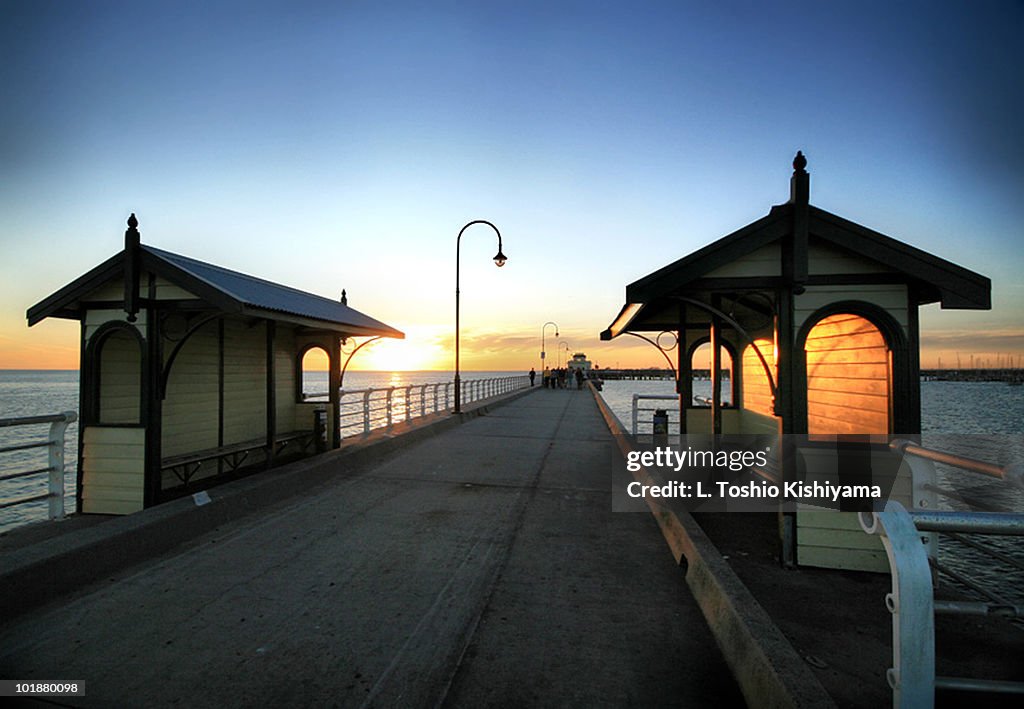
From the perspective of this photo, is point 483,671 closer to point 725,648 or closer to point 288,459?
point 725,648

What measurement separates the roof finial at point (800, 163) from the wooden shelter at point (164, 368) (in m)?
6.87

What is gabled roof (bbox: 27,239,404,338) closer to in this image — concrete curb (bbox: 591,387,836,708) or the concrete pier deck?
the concrete pier deck

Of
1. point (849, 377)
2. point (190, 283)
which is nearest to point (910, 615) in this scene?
point (849, 377)

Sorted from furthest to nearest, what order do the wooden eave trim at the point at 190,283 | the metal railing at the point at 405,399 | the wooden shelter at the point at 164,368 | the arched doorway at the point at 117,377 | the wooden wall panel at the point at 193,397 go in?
the metal railing at the point at 405,399, the wooden wall panel at the point at 193,397, the arched doorway at the point at 117,377, the wooden shelter at the point at 164,368, the wooden eave trim at the point at 190,283

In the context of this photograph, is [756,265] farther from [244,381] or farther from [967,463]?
[244,381]

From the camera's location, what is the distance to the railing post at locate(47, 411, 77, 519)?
5.59m

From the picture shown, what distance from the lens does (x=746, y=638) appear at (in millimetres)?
3193

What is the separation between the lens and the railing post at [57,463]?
18.3 feet

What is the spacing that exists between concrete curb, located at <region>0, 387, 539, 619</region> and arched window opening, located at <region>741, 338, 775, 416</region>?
7540 millimetres

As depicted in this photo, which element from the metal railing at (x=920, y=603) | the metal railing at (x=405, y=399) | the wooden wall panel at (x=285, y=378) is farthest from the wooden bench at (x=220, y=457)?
the metal railing at (x=920, y=603)

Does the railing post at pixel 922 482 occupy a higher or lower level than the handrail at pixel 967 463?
lower

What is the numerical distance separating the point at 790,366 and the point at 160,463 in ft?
26.5

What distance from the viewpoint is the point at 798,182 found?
5.32 meters

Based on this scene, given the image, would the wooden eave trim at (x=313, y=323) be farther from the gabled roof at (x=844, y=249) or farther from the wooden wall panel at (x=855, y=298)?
the wooden wall panel at (x=855, y=298)
